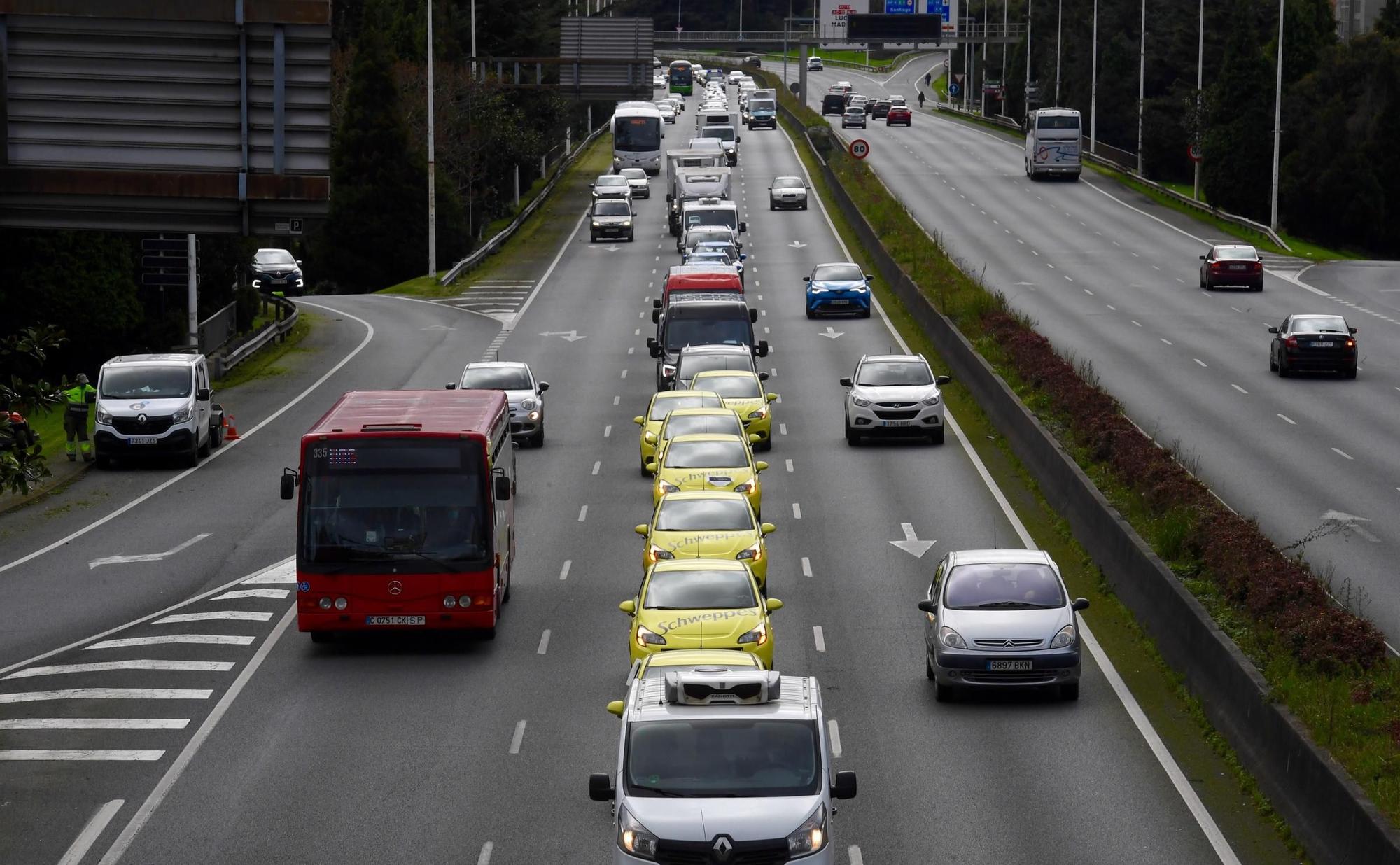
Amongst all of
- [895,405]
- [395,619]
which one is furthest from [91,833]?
[895,405]

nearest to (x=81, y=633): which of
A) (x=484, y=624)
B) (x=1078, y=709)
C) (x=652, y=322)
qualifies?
(x=484, y=624)

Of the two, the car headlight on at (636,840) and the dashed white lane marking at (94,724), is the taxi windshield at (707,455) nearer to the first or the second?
the dashed white lane marking at (94,724)

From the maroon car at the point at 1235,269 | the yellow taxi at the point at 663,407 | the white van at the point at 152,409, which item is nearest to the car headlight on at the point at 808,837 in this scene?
the yellow taxi at the point at 663,407

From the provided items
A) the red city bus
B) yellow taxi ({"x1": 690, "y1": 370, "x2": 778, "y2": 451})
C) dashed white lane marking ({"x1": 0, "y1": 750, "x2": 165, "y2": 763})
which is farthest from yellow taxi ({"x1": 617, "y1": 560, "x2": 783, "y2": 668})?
yellow taxi ({"x1": 690, "y1": 370, "x2": 778, "y2": 451})

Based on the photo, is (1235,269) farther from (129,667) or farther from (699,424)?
(129,667)

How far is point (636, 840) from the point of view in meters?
12.9

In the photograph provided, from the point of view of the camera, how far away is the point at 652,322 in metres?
55.1

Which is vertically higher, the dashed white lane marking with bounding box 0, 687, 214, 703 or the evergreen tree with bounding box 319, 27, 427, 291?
the evergreen tree with bounding box 319, 27, 427, 291

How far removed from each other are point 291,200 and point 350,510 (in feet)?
12.0

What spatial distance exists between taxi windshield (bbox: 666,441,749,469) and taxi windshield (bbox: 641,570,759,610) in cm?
783

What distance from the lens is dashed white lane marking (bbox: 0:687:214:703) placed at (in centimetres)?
2031

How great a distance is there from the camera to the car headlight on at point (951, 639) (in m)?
19.4

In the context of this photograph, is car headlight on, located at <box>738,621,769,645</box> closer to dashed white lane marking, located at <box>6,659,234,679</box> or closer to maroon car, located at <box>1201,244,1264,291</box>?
dashed white lane marking, located at <box>6,659,234,679</box>

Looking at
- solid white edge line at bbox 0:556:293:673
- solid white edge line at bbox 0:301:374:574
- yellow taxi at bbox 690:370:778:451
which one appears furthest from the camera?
yellow taxi at bbox 690:370:778:451
